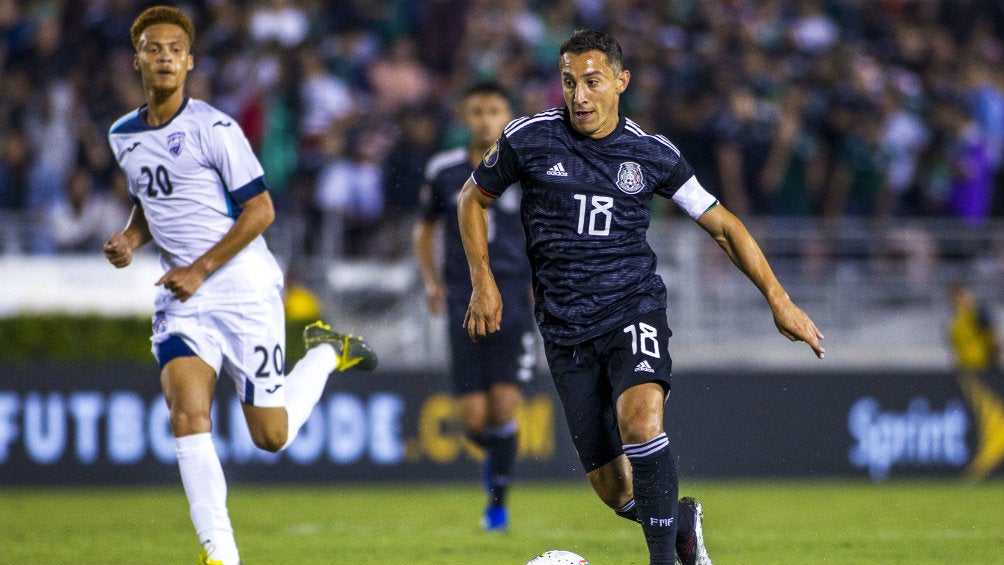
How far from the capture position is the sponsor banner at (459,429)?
1359 centimetres

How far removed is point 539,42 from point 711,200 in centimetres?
1142

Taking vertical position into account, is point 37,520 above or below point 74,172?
below

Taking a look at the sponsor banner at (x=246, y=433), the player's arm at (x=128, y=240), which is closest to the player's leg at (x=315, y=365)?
the player's arm at (x=128, y=240)

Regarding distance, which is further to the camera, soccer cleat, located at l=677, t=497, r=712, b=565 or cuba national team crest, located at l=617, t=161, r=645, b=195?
soccer cleat, located at l=677, t=497, r=712, b=565

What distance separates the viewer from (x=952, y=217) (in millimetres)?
16406

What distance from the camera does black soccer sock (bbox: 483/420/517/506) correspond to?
9.98 meters

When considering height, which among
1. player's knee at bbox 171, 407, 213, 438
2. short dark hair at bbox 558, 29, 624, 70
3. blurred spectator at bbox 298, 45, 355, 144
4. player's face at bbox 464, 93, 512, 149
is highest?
blurred spectator at bbox 298, 45, 355, 144

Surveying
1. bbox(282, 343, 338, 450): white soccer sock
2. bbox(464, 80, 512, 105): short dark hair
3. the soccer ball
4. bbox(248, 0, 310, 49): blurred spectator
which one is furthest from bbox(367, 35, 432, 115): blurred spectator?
the soccer ball

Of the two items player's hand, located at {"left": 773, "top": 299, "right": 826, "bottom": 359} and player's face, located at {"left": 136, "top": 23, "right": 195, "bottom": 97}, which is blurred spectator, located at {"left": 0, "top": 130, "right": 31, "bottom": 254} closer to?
player's face, located at {"left": 136, "top": 23, "right": 195, "bottom": 97}

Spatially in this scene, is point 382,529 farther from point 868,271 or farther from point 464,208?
point 868,271

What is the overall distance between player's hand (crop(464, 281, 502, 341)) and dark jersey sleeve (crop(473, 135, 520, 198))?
0.49 meters

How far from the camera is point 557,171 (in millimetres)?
6535

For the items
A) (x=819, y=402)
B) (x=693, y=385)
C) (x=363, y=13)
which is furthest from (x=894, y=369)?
(x=363, y=13)

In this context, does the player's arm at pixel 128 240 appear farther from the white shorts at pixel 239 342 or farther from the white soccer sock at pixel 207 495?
the white soccer sock at pixel 207 495
